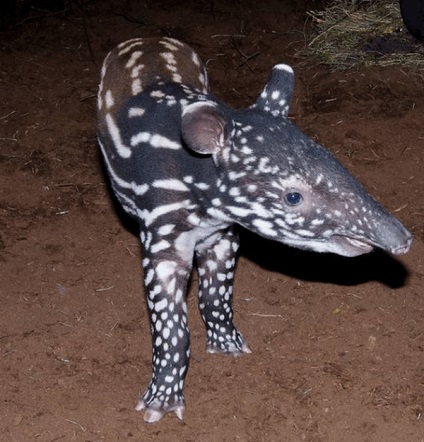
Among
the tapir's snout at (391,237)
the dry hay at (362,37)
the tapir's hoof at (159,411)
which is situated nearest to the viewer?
the tapir's snout at (391,237)

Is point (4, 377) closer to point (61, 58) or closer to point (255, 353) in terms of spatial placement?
point (255, 353)

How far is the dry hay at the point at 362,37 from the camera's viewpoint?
30.7ft

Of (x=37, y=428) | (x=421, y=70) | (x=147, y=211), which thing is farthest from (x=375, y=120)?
(x=37, y=428)

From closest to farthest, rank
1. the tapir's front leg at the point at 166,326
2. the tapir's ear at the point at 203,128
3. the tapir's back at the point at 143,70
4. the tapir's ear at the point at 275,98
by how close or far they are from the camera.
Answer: the tapir's ear at the point at 203,128 → the tapir's ear at the point at 275,98 → the tapir's front leg at the point at 166,326 → the tapir's back at the point at 143,70

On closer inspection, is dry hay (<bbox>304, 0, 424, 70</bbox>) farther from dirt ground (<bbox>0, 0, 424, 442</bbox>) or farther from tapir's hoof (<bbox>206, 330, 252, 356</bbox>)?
tapir's hoof (<bbox>206, 330, 252, 356</bbox>)

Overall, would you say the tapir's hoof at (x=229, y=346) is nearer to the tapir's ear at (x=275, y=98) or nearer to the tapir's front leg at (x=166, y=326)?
the tapir's front leg at (x=166, y=326)

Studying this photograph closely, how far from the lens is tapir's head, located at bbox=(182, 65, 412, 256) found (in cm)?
511

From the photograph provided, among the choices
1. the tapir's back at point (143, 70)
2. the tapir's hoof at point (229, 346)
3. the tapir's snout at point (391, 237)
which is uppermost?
the tapir's snout at point (391, 237)

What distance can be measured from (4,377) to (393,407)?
Answer: 2.44 m

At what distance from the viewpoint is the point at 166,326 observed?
5.86m

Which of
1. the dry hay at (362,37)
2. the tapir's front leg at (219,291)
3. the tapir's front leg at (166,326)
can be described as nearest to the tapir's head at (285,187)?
the tapir's front leg at (166,326)

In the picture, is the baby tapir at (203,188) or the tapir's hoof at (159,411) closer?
the baby tapir at (203,188)

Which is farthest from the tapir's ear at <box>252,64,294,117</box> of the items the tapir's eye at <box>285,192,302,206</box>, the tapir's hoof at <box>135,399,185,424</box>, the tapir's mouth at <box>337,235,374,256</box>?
the tapir's hoof at <box>135,399,185,424</box>

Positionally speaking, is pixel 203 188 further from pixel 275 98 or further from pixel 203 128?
pixel 275 98
